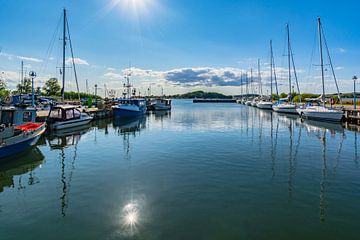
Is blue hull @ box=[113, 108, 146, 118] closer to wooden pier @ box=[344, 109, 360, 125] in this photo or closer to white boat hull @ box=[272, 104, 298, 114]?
white boat hull @ box=[272, 104, 298, 114]

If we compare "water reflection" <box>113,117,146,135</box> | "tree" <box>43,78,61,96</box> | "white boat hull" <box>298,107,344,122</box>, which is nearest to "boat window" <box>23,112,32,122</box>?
"water reflection" <box>113,117,146,135</box>

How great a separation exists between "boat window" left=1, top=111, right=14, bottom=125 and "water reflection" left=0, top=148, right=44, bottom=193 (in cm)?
244

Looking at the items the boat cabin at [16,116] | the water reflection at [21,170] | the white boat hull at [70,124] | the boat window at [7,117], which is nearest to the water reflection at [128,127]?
the white boat hull at [70,124]

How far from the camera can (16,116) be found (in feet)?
59.3

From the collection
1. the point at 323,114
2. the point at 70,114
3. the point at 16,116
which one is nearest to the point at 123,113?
the point at 70,114

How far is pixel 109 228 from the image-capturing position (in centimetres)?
659

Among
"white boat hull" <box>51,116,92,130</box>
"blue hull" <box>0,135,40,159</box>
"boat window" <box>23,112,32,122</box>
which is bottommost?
"blue hull" <box>0,135,40,159</box>

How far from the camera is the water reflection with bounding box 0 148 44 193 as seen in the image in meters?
10.5

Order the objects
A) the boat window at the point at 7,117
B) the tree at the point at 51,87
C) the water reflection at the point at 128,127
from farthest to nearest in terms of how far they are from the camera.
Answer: the tree at the point at 51,87, the water reflection at the point at 128,127, the boat window at the point at 7,117

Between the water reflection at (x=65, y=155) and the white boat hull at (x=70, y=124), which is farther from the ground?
the white boat hull at (x=70, y=124)

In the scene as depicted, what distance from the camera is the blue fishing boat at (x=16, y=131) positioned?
527 inches

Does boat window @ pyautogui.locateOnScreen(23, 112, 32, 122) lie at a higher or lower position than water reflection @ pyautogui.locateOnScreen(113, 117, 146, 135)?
higher

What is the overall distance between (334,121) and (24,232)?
127 ft

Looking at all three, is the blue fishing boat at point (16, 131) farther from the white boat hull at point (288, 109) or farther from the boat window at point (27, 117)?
the white boat hull at point (288, 109)
